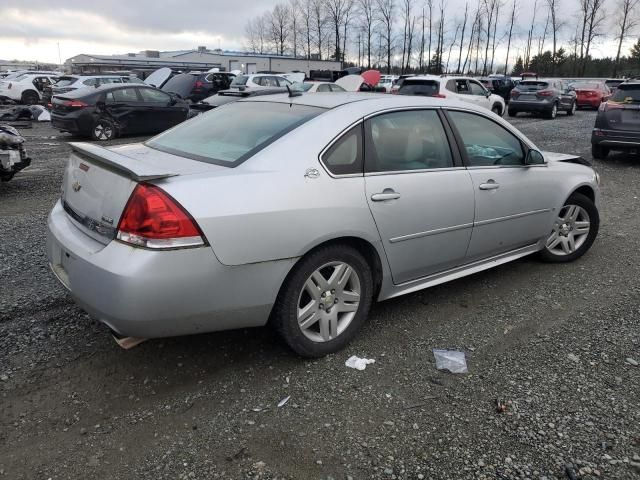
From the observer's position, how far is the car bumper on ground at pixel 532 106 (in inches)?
819

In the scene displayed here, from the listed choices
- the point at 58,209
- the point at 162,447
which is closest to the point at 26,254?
the point at 58,209

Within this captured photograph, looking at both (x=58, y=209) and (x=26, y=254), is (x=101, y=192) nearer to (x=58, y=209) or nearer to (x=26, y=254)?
(x=58, y=209)

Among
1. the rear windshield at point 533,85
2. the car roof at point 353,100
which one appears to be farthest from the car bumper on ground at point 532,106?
the car roof at point 353,100

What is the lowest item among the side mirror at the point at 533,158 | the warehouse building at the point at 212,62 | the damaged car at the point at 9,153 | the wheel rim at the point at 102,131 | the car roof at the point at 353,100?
the wheel rim at the point at 102,131

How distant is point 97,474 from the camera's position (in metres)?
2.37

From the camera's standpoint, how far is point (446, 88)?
54.4ft

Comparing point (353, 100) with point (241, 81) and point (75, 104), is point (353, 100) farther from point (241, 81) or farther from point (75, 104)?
point (241, 81)

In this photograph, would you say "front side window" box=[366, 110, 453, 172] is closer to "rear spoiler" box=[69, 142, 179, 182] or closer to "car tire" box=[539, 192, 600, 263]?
"rear spoiler" box=[69, 142, 179, 182]

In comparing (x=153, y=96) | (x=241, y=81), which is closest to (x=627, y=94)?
(x=153, y=96)

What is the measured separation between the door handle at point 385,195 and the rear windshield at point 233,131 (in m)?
0.64

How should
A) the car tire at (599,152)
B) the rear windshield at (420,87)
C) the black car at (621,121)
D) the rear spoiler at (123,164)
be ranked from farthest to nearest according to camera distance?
the rear windshield at (420,87) < the car tire at (599,152) < the black car at (621,121) < the rear spoiler at (123,164)

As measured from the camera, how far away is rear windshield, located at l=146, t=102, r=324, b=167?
10.5ft

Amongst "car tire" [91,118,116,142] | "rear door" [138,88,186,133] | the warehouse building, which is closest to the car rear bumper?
"car tire" [91,118,116,142]

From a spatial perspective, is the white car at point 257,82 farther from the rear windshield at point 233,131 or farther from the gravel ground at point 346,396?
the gravel ground at point 346,396
